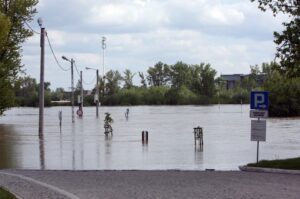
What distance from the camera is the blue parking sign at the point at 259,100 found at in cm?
1892

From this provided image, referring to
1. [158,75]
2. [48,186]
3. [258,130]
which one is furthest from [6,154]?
[158,75]

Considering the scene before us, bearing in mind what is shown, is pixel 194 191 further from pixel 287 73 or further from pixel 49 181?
pixel 287 73

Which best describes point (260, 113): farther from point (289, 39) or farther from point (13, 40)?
point (13, 40)

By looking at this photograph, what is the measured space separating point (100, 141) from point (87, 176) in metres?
15.1

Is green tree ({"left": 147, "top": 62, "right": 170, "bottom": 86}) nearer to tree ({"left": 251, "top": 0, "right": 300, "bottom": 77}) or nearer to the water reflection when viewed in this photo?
the water reflection

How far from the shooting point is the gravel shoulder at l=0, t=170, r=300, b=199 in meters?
12.4

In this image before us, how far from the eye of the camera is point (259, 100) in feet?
62.5

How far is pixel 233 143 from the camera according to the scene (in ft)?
94.9

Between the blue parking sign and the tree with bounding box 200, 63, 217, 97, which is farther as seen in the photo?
the tree with bounding box 200, 63, 217, 97

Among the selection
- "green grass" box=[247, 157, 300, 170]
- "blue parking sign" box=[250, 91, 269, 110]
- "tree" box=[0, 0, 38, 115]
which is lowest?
"green grass" box=[247, 157, 300, 170]

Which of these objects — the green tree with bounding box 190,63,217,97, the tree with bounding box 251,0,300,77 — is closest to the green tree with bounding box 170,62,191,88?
the green tree with bounding box 190,63,217,97

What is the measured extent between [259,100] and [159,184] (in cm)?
600

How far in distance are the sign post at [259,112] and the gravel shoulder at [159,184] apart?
6.66ft

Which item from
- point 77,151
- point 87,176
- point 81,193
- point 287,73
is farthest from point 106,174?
point 77,151
